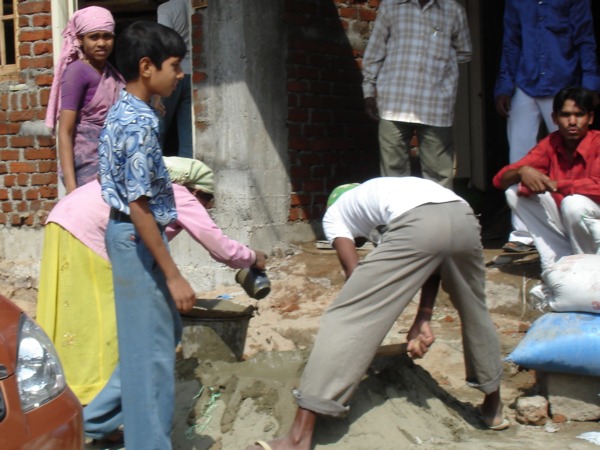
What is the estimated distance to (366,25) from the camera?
845 centimetres

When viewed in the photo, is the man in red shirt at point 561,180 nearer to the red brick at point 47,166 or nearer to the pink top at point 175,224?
the pink top at point 175,224

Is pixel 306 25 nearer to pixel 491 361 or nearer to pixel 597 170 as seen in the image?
pixel 597 170

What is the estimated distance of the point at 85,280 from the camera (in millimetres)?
4801

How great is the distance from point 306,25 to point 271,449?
4.29m

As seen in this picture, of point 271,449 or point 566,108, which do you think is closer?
point 271,449

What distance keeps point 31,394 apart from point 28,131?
528cm

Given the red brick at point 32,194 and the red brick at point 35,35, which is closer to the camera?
the red brick at point 35,35

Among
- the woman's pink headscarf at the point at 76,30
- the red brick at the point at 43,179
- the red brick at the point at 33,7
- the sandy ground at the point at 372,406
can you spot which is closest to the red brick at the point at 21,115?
the red brick at the point at 43,179

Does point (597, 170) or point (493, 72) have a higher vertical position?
point (493, 72)

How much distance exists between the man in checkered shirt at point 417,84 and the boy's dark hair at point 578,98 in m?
1.12

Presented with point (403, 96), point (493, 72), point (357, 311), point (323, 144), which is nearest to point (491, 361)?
point (357, 311)

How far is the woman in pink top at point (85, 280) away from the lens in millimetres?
4773

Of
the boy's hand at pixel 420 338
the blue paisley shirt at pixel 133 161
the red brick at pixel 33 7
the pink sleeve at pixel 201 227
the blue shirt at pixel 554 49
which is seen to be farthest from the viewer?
the red brick at pixel 33 7

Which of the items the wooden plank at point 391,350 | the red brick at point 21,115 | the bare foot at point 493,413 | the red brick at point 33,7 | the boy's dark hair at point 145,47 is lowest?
the bare foot at point 493,413
